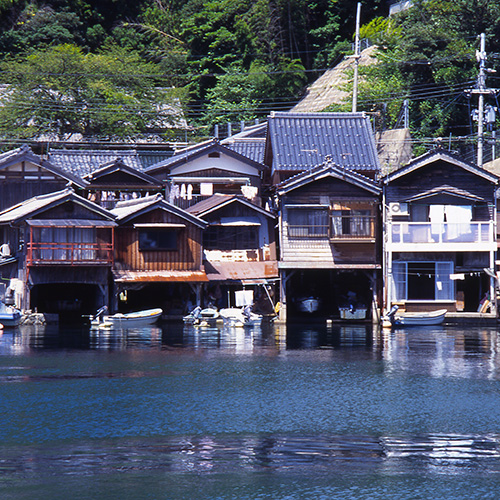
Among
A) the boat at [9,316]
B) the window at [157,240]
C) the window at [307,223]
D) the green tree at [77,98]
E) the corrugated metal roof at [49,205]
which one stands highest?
the green tree at [77,98]

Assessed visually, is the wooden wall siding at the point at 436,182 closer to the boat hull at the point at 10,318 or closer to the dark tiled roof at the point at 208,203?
the dark tiled roof at the point at 208,203

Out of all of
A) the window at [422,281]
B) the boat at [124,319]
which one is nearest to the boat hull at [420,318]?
the window at [422,281]

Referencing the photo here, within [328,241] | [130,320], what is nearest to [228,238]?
[328,241]

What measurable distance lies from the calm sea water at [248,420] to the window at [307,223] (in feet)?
32.2

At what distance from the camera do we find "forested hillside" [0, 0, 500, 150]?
176 feet

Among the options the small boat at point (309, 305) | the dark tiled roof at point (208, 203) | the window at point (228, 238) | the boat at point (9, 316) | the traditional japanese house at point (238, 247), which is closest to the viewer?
the boat at point (9, 316)

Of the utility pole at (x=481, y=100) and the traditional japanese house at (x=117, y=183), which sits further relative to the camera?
the traditional japanese house at (x=117, y=183)

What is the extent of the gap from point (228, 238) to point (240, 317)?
229 inches

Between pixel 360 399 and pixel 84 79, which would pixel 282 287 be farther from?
pixel 84 79

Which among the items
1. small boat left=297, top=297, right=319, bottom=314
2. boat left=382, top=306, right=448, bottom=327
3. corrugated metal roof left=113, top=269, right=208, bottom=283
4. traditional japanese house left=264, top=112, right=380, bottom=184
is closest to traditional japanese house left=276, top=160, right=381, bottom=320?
small boat left=297, top=297, right=319, bottom=314

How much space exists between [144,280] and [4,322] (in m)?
7.36

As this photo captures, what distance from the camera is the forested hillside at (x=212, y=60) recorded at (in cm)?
5353

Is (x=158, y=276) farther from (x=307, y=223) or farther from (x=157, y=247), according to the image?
(x=307, y=223)

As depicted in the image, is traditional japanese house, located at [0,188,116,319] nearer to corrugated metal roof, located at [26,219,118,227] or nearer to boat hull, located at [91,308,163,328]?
corrugated metal roof, located at [26,219,118,227]
